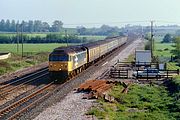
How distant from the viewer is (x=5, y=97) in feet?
103

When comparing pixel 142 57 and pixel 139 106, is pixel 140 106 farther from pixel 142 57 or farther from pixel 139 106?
pixel 142 57

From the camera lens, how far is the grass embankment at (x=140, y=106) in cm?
2497

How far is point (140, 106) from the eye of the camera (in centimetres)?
2828

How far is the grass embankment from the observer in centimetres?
2497

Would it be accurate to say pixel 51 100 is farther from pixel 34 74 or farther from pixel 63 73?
pixel 34 74

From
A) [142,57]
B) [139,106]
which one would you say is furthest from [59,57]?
[142,57]

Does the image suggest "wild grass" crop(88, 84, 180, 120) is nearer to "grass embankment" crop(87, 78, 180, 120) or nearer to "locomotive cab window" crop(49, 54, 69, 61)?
"grass embankment" crop(87, 78, 180, 120)

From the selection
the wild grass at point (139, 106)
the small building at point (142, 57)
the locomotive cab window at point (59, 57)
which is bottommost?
the wild grass at point (139, 106)

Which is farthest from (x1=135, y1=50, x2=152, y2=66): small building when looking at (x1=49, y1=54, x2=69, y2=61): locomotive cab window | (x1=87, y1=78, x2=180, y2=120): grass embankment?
(x1=87, y1=78, x2=180, y2=120): grass embankment

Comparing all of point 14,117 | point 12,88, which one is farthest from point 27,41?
point 14,117

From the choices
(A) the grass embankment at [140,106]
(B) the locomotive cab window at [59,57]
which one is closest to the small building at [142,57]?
(B) the locomotive cab window at [59,57]

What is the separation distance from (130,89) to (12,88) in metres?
9.81

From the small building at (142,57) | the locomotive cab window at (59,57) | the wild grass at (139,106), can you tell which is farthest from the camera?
the small building at (142,57)

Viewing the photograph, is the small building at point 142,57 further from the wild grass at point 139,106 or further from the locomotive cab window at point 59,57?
the wild grass at point 139,106
